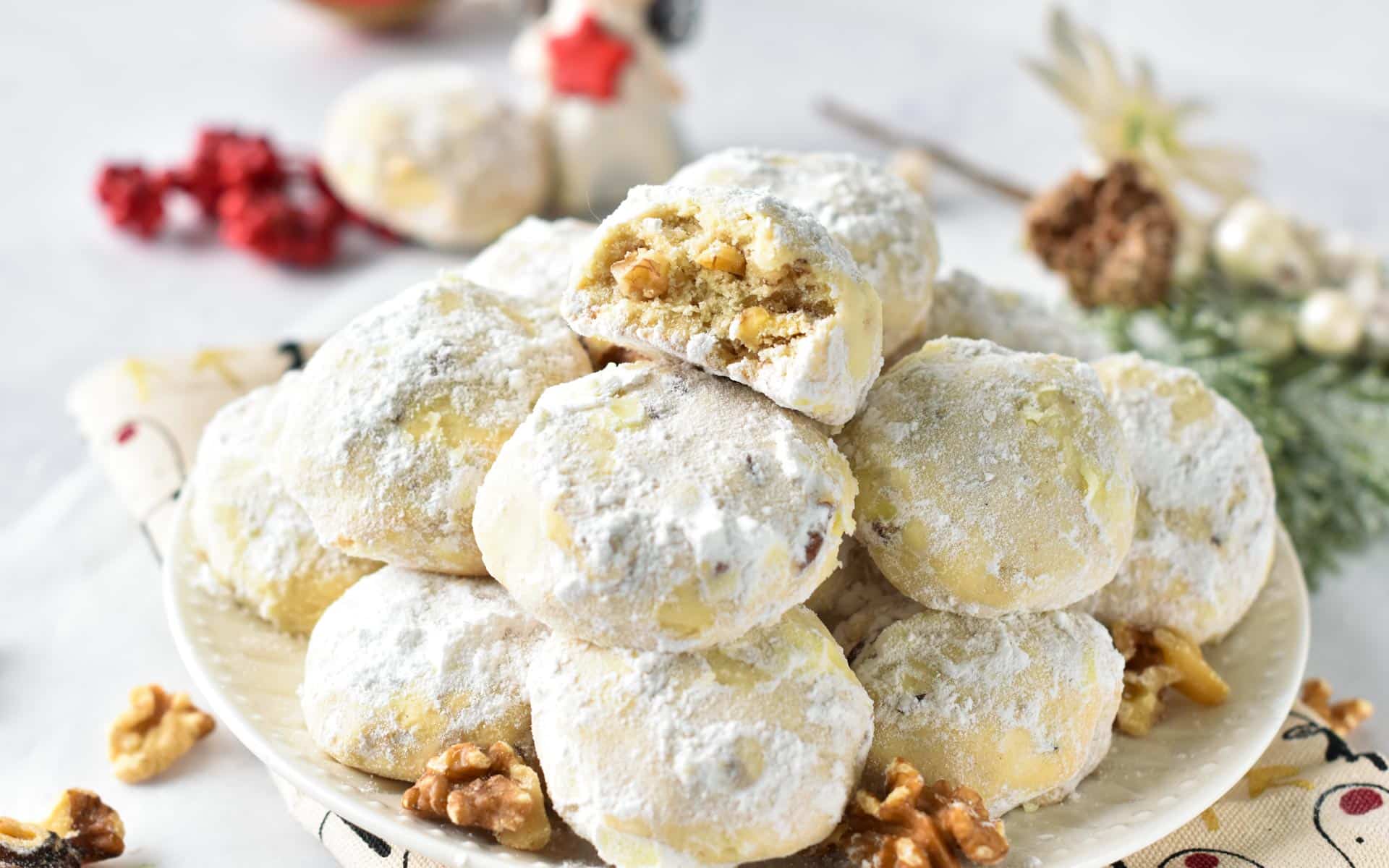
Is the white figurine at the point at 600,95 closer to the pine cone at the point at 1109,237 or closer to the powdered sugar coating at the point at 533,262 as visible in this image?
the pine cone at the point at 1109,237

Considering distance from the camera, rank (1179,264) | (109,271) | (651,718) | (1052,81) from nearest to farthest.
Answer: (651,718), (1179,264), (1052,81), (109,271)

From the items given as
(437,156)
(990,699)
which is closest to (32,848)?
(990,699)

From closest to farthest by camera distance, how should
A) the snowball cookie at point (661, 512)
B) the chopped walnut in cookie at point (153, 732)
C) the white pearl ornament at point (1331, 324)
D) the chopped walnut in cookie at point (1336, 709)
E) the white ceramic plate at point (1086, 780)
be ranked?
the snowball cookie at point (661, 512)
the white ceramic plate at point (1086, 780)
the chopped walnut in cookie at point (153, 732)
the chopped walnut in cookie at point (1336, 709)
the white pearl ornament at point (1331, 324)

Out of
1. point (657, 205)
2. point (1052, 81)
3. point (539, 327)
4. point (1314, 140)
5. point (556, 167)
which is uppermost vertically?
point (657, 205)

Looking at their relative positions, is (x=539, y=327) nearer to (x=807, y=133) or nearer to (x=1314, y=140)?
(x=807, y=133)

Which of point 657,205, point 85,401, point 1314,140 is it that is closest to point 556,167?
point 85,401

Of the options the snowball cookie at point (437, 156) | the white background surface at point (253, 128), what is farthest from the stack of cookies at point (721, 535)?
the snowball cookie at point (437, 156)
